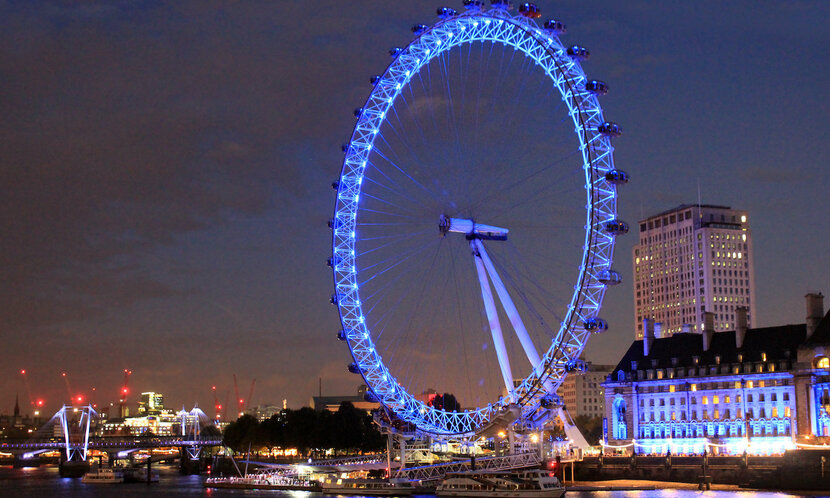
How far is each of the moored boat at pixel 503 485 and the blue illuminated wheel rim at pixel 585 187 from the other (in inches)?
150

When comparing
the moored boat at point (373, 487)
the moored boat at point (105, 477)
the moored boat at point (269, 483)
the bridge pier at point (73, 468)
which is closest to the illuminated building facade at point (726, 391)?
the moored boat at point (373, 487)

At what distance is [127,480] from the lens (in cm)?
13912

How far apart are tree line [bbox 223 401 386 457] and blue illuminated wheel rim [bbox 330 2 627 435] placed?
53176mm

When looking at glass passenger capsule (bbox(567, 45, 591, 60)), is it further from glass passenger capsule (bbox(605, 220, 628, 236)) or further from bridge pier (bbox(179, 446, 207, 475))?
bridge pier (bbox(179, 446, 207, 475))

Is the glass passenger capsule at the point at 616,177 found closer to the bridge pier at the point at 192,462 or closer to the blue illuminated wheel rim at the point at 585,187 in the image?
the blue illuminated wheel rim at the point at 585,187

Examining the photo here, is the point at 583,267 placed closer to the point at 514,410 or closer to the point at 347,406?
the point at 514,410

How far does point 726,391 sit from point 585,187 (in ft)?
151

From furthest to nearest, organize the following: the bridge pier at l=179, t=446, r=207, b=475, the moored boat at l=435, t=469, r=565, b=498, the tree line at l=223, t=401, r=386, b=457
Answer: the bridge pier at l=179, t=446, r=207, b=475, the tree line at l=223, t=401, r=386, b=457, the moored boat at l=435, t=469, r=565, b=498

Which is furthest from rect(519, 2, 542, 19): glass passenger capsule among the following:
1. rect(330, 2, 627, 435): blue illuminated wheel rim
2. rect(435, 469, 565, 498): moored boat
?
rect(435, 469, 565, 498): moored boat

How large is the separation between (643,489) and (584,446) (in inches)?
464

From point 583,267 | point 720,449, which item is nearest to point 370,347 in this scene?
point 583,267

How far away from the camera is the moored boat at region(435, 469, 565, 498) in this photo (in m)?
79.8

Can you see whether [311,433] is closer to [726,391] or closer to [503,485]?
[726,391]

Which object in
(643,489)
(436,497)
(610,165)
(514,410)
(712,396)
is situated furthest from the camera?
(712,396)
